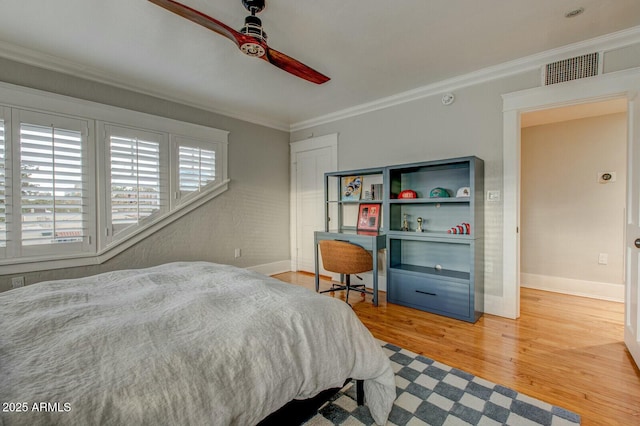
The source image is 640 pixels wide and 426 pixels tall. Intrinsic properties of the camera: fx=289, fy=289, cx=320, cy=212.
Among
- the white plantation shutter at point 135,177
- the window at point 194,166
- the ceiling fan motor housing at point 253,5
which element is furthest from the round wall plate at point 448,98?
the white plantation shutter at point 135,177

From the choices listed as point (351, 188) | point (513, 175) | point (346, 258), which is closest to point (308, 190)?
point (351, 188)

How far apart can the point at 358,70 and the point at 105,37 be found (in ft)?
7.50

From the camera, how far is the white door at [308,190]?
462 centimetres

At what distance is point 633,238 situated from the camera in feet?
6.95

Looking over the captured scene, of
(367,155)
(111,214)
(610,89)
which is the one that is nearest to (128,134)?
(111,214)

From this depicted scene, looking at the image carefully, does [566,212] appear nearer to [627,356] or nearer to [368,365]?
[627,356]

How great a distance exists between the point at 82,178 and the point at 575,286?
19.4ft

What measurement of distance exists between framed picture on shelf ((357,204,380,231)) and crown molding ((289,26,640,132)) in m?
1.36

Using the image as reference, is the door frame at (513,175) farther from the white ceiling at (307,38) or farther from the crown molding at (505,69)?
the white ceiling at (307,38)

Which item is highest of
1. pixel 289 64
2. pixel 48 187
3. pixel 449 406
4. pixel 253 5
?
pixel 253 5

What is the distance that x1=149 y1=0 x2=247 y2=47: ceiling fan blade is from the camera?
1.55 meters

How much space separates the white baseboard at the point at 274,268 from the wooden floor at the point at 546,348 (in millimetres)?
1792

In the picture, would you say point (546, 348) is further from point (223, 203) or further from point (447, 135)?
point (223, 203)

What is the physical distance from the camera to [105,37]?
242 centimetres
